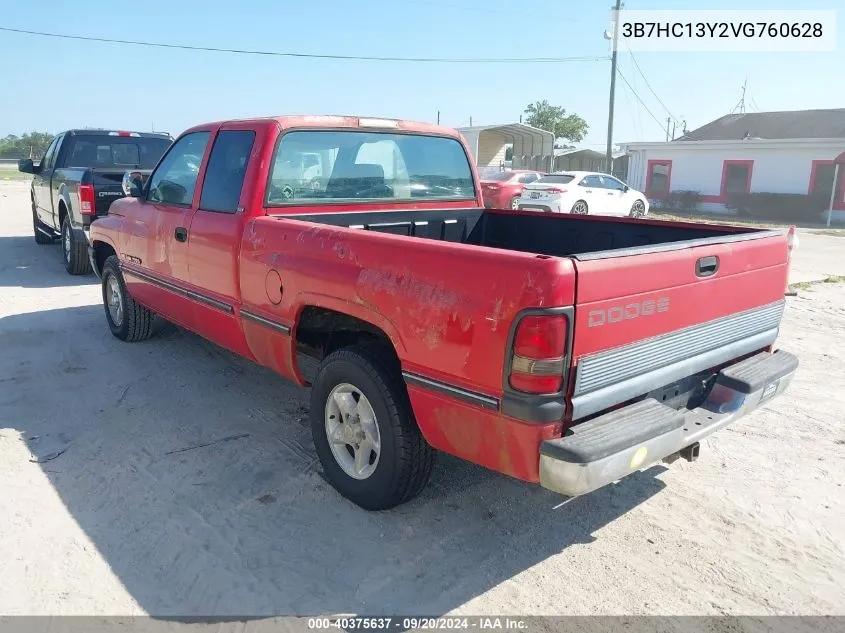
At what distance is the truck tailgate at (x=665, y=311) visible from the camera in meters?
2.59

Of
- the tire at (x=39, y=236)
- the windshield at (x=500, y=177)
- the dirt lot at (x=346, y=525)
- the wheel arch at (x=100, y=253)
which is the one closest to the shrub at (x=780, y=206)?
the windshield at (x=500, y=177)

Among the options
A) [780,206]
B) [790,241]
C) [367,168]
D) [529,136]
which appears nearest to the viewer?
[790,241]

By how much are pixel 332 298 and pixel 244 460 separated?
51.3 inches

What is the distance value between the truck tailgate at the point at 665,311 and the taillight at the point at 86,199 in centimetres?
738

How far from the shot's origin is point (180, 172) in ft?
16.3

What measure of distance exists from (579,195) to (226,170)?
49.6ft

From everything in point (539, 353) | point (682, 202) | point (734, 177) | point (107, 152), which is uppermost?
point (107, 152)

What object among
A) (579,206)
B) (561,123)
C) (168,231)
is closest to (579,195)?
(579,206)

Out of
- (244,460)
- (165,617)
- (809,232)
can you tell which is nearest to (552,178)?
(809,232)

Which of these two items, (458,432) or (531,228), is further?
(531,228)

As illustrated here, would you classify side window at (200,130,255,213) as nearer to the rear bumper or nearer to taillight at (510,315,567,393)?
taillight at (510,315,567,393)

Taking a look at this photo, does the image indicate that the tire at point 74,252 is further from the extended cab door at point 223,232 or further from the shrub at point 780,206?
the shrub at point 780,206

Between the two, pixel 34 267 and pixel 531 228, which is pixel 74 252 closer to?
pixel 34 267

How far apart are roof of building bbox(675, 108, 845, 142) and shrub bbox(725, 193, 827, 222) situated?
243 inches
